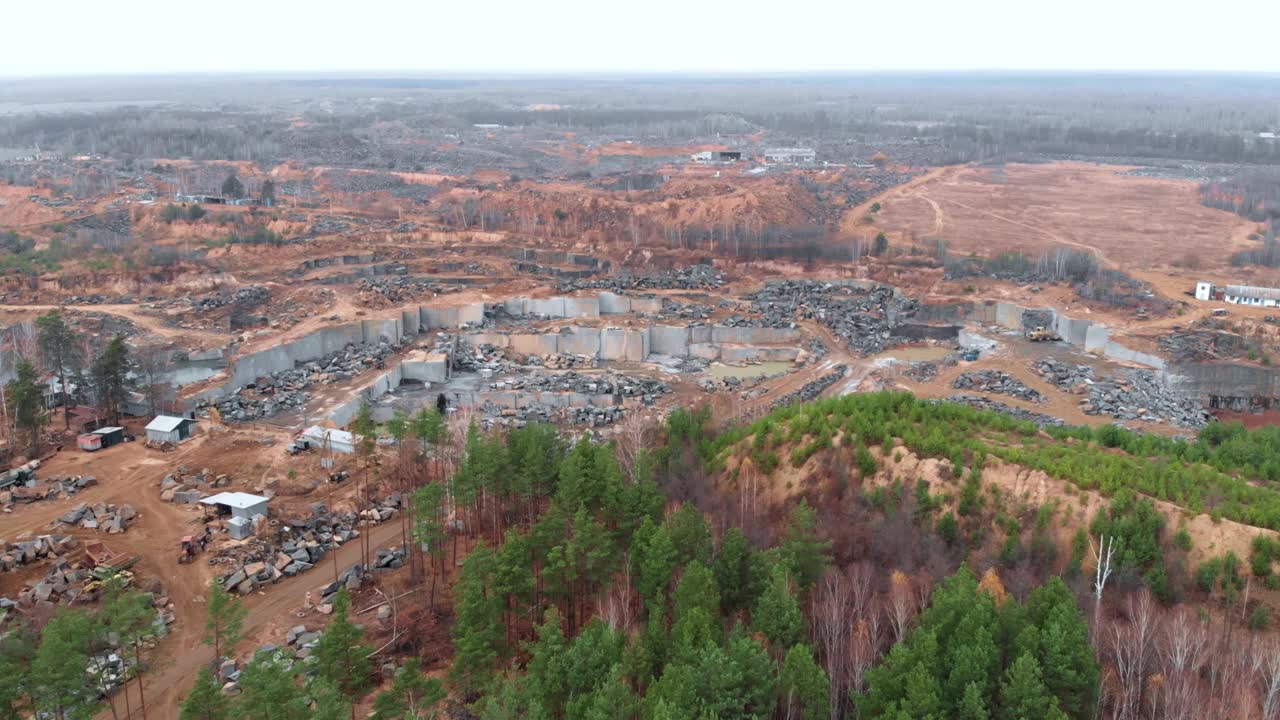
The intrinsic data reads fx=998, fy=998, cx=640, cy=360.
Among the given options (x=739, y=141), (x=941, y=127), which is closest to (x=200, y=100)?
(x=739, y=141)

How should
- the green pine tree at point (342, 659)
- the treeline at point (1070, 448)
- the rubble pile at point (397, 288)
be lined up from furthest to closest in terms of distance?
1. the rubble pile at point (397, 288)
2. the treeline at point (1070, 448)
3. the green pine tree at point (342, 659)

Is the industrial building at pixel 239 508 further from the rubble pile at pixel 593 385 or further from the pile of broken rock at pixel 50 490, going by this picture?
the rubble pile at pixel 593 385

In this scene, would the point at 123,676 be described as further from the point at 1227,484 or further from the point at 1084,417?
the point at 1084,417

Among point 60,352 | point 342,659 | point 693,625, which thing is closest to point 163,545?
point 342,659

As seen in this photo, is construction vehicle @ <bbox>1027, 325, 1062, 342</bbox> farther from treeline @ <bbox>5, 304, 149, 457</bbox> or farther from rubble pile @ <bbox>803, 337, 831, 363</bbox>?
treeline @ <bbox>5, 304, 149, 457</bbox>

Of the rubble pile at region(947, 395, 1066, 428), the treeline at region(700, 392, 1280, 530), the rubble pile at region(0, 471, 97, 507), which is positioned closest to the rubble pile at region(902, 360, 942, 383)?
the rubble pile at region(947, 395, 1066, 428)

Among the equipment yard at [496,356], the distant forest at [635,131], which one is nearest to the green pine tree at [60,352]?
the equipment yard at [496,356]
